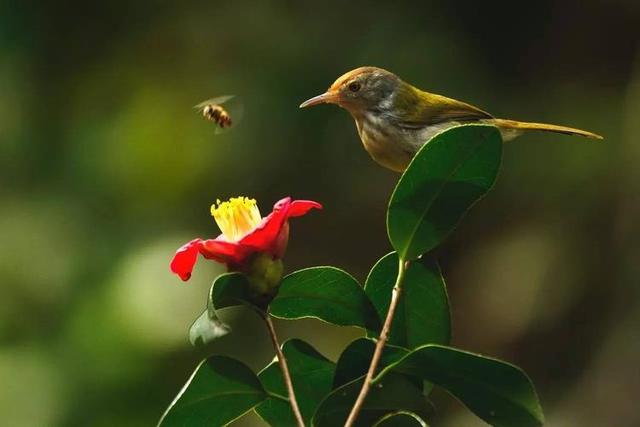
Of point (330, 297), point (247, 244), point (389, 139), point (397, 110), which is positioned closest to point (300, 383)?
point (330, 297)

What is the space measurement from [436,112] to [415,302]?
2.40 ft

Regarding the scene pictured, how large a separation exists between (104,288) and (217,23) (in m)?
1.59

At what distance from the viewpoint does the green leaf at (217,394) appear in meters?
1.24

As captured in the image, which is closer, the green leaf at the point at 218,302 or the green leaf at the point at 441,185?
the green leaf at the point at 218,302

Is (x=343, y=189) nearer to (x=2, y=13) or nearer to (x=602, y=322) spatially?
(x=602, y=322)

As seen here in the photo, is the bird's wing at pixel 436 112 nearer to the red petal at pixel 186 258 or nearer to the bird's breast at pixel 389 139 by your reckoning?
the bird's breast at pixel 389 139

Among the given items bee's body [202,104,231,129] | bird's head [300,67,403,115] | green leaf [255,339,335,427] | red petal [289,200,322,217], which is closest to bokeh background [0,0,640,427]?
bee's body [202,104,231,129]

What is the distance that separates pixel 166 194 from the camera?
12.9 ft

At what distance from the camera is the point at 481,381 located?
3.87 ft

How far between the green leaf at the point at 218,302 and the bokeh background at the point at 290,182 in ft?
7.46

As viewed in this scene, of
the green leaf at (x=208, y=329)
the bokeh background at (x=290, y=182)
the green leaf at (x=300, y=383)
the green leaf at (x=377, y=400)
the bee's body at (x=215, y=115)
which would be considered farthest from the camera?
the bokeh background at (x=290, y=182)

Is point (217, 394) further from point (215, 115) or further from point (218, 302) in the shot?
point (215, 115)

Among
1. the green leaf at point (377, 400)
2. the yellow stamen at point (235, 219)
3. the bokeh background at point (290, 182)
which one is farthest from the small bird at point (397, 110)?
the bokeh background at point (290, 182)

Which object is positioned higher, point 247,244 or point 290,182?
point 247,244
